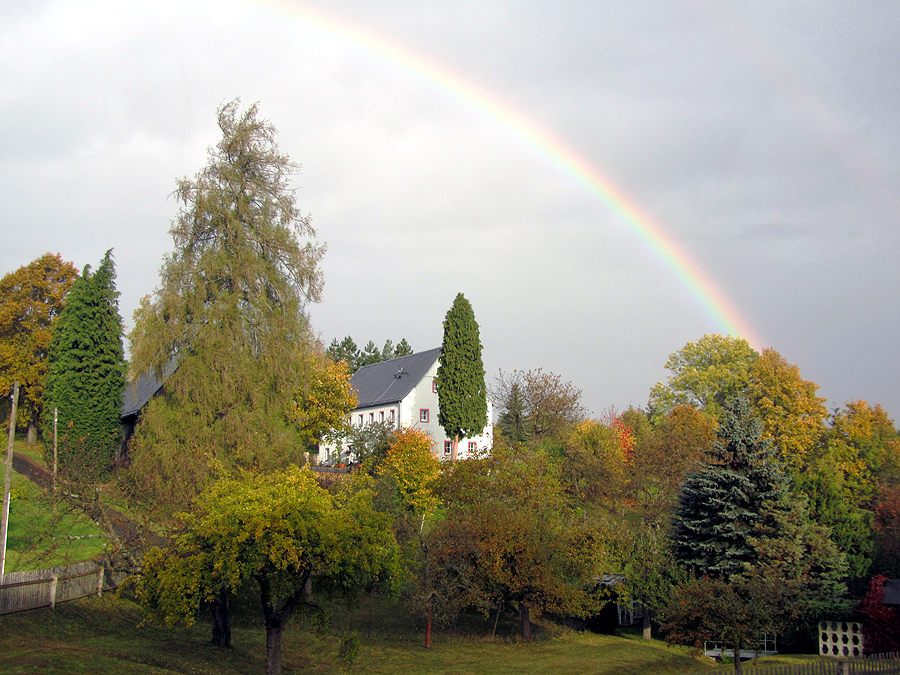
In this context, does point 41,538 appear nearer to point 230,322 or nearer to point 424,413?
point 230,322

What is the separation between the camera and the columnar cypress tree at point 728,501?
2892cm

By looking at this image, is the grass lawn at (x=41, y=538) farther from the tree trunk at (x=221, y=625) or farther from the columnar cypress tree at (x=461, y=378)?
the columnar cypress tree at (x=461, y=378)

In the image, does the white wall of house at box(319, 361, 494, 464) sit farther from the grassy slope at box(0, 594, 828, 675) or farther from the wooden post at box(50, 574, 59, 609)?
the wooden post at box(50, 574, 59, 609)

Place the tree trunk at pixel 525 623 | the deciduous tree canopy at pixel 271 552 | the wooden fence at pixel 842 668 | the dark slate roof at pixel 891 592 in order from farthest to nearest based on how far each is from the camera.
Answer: the tree trunk at pixel 525 623
the dark slate roof at pixel 891 592
the wooden fence at pixel 842 668
the deciduous tree canopy at pixel 271 552

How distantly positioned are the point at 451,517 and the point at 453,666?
8949 millimetres

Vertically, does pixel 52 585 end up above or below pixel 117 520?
below

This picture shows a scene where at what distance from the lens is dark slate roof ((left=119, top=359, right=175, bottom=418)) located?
34384mm

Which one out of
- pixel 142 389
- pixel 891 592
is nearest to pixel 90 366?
pixel 142 389

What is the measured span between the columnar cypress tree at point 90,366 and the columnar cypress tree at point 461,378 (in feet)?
Result: 85.8

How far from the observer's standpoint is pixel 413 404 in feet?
226

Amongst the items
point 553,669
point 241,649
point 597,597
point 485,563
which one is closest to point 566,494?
point 597,597

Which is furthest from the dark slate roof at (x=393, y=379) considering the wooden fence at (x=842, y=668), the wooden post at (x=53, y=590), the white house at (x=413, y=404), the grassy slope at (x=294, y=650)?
the wooden fence at (x=842, y=668)

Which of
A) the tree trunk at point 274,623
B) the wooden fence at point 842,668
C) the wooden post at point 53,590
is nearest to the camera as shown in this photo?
the wooden fence at point 842,668

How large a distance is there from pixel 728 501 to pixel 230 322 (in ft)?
78.8
